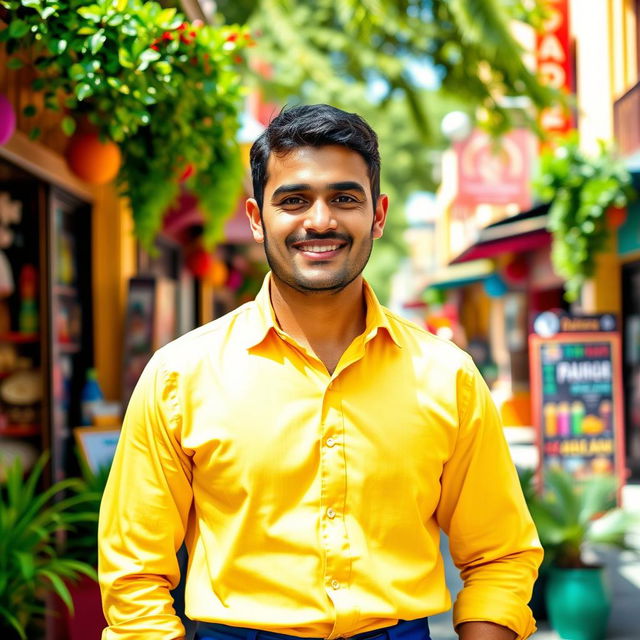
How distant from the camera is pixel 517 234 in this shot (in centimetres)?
1420

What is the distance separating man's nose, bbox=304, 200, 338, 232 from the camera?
1.98 meters

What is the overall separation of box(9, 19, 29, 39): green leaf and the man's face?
1.98m

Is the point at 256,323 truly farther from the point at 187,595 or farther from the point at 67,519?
the point at 67,519

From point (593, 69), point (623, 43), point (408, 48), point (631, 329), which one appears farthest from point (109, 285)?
point (593, 69)

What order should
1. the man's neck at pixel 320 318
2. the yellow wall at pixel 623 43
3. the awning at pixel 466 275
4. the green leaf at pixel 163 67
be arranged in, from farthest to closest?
the awning at pixel 466 275 < the yellow wall at pixel 623 43 < the green leaf at pixel 163 67 < the man's neck at pixel 320 318

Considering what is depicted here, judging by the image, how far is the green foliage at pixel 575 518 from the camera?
5410 millimetres

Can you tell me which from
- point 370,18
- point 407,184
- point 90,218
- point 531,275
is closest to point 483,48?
point 370,18

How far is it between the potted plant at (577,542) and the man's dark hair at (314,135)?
3847 mm

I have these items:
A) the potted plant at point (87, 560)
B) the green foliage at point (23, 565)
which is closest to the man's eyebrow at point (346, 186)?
the green foliage at point (23, 565)

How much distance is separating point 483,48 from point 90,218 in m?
3.55

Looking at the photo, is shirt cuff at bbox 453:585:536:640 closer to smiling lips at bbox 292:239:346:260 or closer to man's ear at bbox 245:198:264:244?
smiling lips at bbox 292:239:346:260

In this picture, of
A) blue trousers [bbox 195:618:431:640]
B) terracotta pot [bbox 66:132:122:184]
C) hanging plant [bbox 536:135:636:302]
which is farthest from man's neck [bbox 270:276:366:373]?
hanging plant [bbox 536:135:636:302]

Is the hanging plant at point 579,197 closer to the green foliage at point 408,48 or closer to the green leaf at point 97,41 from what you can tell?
the green foliage at point 408,48

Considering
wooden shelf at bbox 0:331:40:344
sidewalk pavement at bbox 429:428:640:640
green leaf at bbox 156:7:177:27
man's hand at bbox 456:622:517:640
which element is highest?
green leaf at bbox 156:7:177:27
